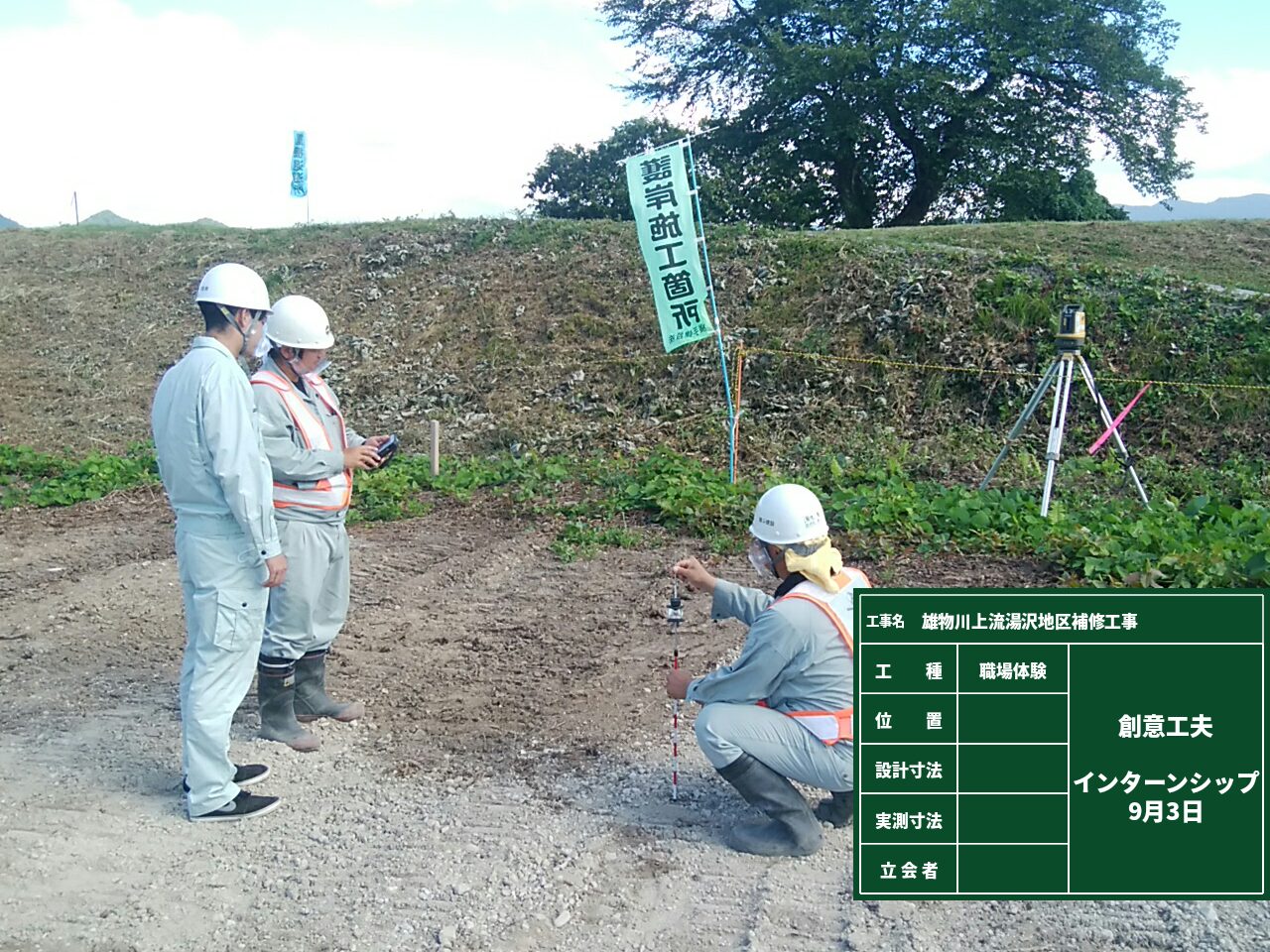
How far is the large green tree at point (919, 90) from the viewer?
1788 centimetres

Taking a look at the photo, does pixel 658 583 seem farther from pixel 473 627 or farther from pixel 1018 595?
pixel 1018 595

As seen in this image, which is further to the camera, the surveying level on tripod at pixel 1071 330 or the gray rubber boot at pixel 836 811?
the surveying level on tripod at pixel 1071 330

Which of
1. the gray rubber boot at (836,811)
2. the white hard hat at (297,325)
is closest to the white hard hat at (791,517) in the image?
the gray rubber boot at (836,811)

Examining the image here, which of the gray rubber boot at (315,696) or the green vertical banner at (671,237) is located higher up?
the green vertical banner at (671,237)

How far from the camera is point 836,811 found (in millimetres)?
3973

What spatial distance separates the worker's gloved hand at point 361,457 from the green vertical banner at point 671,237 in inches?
187

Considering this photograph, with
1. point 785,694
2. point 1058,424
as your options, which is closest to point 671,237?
point 1058,424

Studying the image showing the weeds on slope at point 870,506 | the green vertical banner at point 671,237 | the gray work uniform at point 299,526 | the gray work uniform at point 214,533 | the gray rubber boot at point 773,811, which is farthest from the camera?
the green vertical banner at point 671,237

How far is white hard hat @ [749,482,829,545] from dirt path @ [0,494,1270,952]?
1131 mm

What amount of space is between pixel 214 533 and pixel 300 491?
0.61 meters

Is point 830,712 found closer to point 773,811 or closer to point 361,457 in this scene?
point 773,811

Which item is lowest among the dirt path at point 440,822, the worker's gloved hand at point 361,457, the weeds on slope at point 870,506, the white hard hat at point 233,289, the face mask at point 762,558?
the dirt path at point 440,822

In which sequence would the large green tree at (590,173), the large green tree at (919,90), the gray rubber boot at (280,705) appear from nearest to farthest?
the gray rubber boot at (280,705)
the large green tree at (919,90)
the large green tree at (590,173)

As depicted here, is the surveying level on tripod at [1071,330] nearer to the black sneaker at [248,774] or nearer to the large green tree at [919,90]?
the black sneaker at [248,774]
